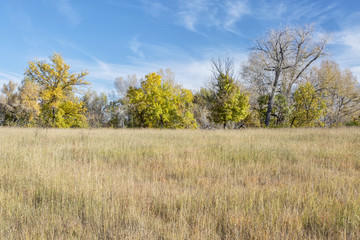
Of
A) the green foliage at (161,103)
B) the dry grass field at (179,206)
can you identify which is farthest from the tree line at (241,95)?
the dry grass field at (179,206)

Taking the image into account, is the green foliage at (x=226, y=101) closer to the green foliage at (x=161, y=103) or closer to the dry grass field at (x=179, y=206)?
the green foliage at (x=161, y=103)

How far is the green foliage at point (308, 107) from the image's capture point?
26.9 m

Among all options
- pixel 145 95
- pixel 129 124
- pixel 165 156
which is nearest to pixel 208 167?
pixel 165 156

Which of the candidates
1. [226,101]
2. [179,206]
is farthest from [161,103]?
[179,206]

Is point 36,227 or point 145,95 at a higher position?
point 145,95

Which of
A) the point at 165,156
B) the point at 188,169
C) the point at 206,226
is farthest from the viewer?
the point at 165,156

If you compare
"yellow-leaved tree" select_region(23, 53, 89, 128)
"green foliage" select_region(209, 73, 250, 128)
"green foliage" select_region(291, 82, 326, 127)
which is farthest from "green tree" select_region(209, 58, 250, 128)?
"yellow-leaved tree" select_region(23, 53, 89, 128)

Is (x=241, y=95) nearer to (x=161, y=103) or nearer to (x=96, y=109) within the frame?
(x=161, y=103)

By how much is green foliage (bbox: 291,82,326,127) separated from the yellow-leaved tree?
29.2 metres

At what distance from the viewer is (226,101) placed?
2173 centimetres

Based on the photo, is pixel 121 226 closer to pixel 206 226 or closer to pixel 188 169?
pixel 206 226

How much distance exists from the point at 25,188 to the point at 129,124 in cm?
3109

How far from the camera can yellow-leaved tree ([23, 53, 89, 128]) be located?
1116 inches

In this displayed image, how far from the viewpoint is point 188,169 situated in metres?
5.31
